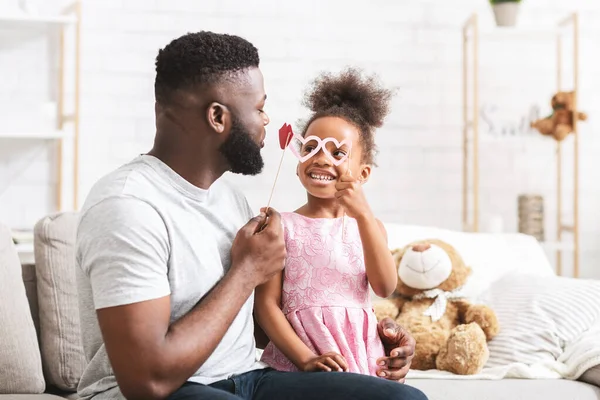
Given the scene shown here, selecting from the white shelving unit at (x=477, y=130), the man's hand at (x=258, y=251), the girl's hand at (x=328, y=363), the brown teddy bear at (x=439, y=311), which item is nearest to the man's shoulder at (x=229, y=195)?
the man's hand at (x=258, y=251)

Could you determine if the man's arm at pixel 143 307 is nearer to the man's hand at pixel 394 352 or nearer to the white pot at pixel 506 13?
the man's hand at pixel 394 352

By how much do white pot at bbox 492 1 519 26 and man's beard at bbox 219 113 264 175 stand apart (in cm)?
223

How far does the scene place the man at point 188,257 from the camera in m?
1.36

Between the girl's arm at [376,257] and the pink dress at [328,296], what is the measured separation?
0.19ft

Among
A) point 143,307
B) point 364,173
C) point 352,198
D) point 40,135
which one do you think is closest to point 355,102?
point 364,173

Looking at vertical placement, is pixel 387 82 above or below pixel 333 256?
above

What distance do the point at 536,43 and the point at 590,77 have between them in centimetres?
31

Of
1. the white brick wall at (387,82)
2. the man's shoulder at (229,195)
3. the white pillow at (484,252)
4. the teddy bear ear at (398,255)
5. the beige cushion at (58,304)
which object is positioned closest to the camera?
the man's shoulder at (229,195)

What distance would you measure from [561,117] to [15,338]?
239 centimetres

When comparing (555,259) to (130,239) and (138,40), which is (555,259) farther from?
(130,239)

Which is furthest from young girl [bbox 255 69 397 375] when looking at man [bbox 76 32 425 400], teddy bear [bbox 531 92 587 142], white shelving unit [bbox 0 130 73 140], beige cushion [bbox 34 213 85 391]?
teddy bear [bbox 531 92 587 142]

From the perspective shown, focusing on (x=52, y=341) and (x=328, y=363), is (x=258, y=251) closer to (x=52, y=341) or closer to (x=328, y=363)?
(x=328, y=363)

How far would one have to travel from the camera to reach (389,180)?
367 centimetres

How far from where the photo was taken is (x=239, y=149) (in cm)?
158
